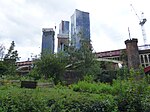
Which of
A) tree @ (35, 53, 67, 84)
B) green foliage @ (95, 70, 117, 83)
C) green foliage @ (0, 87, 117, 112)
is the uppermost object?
tree @ (35, 53, 67, 84)

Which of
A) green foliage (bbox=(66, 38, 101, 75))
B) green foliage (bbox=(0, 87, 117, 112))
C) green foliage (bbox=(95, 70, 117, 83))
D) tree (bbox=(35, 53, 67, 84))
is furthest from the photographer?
green foliage (bbox=(95, 70, 117, 83))

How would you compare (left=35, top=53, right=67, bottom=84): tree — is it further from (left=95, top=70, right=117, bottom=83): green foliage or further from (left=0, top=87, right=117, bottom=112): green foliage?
(left=0, top=87, right=117, bottom=112): green foliage

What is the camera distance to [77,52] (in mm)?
28328

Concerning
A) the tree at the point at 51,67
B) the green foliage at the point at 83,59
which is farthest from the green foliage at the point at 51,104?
the green foliage at the point at 83,59

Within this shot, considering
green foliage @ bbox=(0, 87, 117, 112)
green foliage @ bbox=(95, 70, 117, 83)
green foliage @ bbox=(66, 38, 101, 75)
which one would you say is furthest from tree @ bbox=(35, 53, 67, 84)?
green foliage @ bbox=(0, 87, 117, 112)

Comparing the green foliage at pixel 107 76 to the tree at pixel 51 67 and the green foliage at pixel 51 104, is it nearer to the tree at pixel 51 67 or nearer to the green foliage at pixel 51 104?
the tree at pixel 51 67

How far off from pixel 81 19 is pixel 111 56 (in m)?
22.3

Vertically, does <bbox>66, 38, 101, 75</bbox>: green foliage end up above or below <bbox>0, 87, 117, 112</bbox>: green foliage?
above

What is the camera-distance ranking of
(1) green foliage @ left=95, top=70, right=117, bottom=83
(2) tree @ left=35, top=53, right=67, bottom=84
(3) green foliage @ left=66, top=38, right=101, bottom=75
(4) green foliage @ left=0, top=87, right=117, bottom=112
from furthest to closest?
(1) green foliage @ left=95, top=70, right=117, bottom=83 < (3) green foliage @ left=66, top=38, right=101, bottom=75 < (2) tree @ left=35, top=53, right=67, bottom=84 < (4) green foliage @ left=0, top=87, right=117, bottom=112

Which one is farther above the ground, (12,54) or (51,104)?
(12,54)

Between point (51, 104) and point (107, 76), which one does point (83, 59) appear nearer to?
point (107, 76)

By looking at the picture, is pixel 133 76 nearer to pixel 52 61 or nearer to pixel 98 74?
pixel 52 61

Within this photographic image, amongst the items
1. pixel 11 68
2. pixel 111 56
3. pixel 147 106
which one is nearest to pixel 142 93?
pixel 147 106

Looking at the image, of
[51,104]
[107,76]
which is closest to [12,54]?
[107,76]
